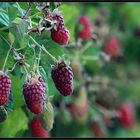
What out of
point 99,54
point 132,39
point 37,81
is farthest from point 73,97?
point 37,81

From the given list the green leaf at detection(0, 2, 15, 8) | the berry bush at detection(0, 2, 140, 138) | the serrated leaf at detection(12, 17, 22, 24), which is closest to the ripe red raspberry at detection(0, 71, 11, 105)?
the berry bush at detection(0, 2, 140, 138)

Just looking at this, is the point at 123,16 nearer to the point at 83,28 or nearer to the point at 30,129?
the point at 83,28

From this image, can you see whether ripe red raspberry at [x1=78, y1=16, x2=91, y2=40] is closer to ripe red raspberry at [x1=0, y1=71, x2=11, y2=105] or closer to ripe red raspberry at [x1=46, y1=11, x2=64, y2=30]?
ripe red raspberry at [x1=46, y1=11, x2=64, y2=30]

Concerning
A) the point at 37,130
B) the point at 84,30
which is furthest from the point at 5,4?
the point at 84,30

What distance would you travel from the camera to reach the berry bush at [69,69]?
72.1 inches

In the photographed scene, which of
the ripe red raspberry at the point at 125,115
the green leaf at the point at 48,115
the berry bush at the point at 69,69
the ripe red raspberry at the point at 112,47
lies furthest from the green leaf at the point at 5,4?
the ripe red raspberry at the point at 125,115

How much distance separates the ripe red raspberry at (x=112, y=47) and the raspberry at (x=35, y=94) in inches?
85.0

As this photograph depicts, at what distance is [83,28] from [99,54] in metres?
0.30

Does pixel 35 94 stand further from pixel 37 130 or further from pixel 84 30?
pixel 84 30

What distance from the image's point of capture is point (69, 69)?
1.85 m

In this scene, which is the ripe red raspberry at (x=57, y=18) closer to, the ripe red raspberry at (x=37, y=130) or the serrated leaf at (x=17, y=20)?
the serrated leaf at (x=17, y=20)

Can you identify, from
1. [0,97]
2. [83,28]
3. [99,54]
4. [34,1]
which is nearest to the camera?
[0,97]

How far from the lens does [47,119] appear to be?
2008 millimetres

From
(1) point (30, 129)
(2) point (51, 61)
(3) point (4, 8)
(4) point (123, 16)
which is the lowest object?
(1) point (30, 129)
